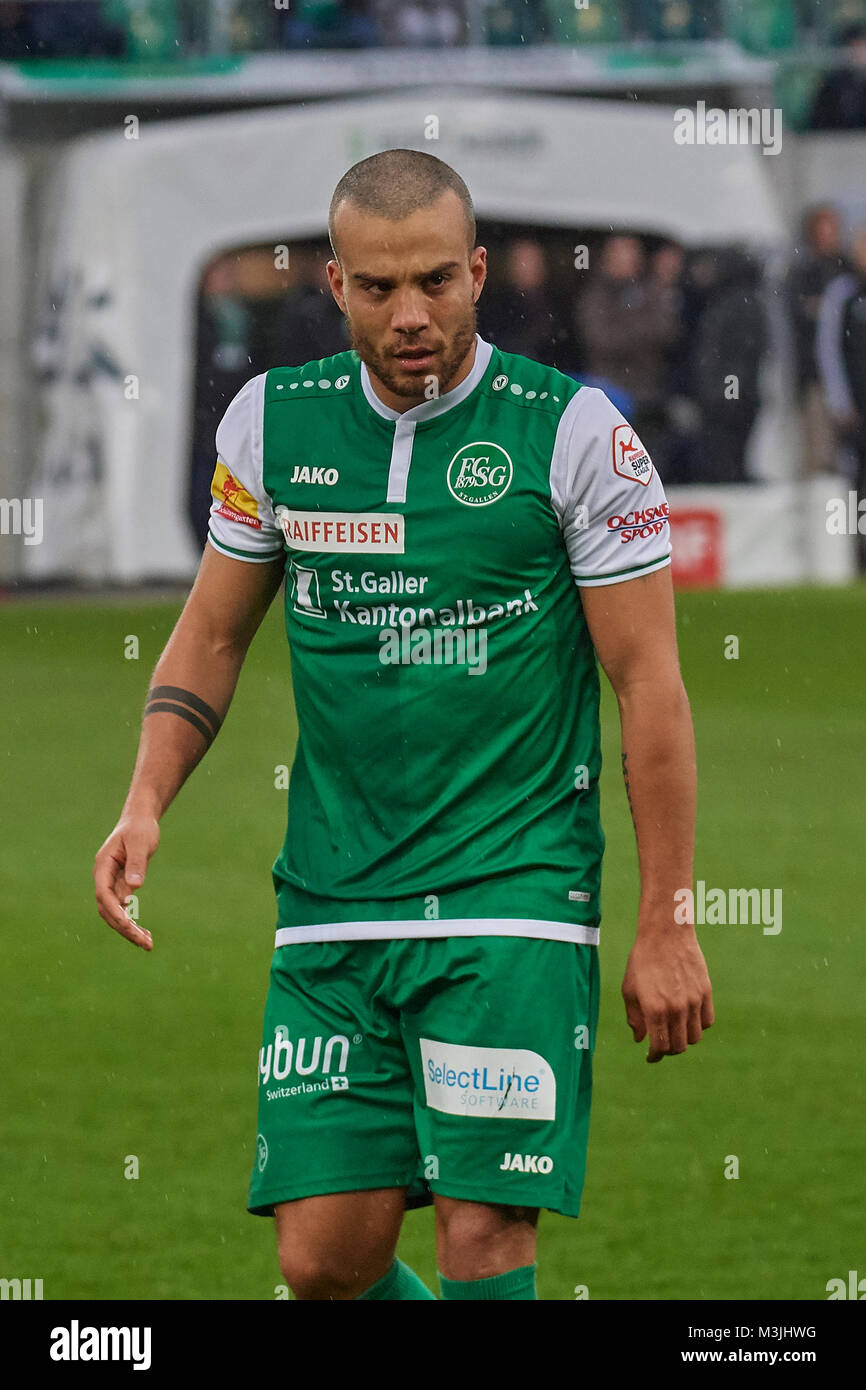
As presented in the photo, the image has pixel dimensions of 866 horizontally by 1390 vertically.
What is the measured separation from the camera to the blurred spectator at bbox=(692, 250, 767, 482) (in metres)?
20.5

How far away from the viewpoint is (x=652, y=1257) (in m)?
5.42

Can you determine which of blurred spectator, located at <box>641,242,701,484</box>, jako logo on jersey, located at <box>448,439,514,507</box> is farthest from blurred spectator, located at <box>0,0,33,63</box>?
jako logo on jersey, located at <box>448,439,514,507</box>

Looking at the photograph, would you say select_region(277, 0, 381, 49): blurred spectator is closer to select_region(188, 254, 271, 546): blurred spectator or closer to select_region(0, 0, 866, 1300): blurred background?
select_region(0, 0, 866, 1300): blurred background

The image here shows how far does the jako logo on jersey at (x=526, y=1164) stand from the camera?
367 cm

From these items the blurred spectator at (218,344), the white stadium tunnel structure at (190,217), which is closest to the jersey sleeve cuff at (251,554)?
the white stadium tunnel structure at (190,217)

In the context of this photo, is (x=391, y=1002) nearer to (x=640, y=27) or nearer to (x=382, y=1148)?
(x=382, y=1148)

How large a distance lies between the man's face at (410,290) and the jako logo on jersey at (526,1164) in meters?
1.17

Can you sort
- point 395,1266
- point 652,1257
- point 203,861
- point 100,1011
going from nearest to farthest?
point 395,1266 → point 652,1257 → point 100,1011 → point 203,861

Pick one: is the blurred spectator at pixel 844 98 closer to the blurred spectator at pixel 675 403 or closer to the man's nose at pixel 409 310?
the blurred spectator at pixel 675 403

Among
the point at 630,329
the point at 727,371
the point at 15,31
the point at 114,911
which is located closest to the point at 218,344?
the point at 630,329

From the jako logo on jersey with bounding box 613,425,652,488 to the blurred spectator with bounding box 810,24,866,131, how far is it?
787 inches


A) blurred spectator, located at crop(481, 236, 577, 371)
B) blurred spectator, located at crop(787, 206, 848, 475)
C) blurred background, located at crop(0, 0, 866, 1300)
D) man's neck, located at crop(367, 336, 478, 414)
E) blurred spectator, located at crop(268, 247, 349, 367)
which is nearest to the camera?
man's neck, located at crop(367, 336, 478, 414)
